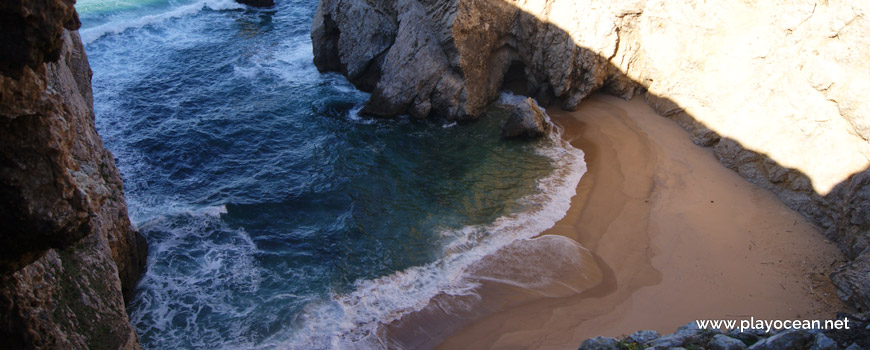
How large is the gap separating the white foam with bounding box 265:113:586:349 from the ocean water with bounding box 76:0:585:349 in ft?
0.12

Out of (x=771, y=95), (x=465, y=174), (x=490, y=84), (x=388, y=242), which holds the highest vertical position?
(x=771, y=95)

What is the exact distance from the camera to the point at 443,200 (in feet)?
46.2

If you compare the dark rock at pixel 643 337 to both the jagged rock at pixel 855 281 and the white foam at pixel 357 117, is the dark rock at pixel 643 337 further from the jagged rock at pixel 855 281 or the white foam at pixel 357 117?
the white foam at pixel 357 117

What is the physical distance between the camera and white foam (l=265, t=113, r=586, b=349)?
9.87 m

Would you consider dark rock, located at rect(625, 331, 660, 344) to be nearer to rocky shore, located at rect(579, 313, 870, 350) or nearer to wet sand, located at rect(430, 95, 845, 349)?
rocky shore, located at rect(579, 313, 870, 350)

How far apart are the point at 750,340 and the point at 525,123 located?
1008cm

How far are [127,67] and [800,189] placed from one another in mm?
24608

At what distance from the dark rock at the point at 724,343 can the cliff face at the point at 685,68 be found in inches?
188

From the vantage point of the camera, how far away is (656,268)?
454 inches

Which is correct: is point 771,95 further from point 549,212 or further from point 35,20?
point 35,20

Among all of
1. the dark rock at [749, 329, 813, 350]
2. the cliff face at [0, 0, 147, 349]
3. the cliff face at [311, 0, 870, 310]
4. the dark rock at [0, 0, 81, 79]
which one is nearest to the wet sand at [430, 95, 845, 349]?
the cliff face at [311, 0, 870, 310]

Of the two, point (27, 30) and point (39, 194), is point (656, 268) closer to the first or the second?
point (39, 194)

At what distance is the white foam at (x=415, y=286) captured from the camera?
987 cm

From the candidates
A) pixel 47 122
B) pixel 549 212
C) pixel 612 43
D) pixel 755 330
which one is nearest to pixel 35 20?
pixel 47 122
